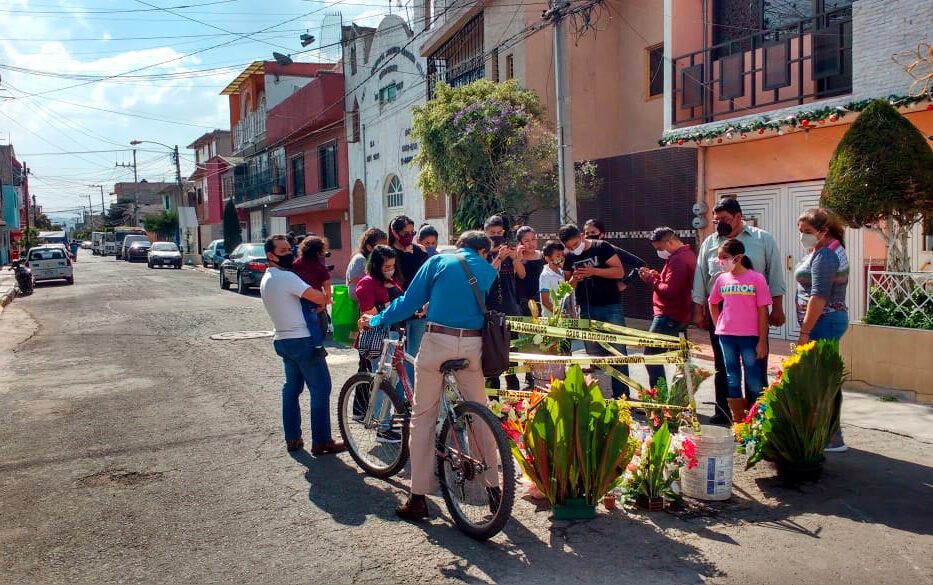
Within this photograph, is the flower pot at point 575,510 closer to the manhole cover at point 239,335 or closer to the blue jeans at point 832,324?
the blue jeans at point 832,324

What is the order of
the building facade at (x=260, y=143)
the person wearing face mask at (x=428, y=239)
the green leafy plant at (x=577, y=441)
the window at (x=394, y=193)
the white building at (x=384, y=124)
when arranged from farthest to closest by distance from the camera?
the building facade at (x=260, y=143)
the window at (x=394, y=193)
the white building at (x=384, y=124)
the person wearing face mask at (x=428, y=239)
the green leafy plant at (x=577, y=441)

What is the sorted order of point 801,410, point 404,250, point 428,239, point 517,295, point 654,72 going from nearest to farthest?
1. point 801,410
2. point 404,250
3. point 428,239
4. point 517,295
5. point 654,72


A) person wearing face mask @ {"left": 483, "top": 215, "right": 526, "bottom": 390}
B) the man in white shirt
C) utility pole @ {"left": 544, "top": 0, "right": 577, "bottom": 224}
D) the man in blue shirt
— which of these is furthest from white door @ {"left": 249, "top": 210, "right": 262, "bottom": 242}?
the man in blue shirt

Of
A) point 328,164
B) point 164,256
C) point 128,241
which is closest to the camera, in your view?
point 328,164

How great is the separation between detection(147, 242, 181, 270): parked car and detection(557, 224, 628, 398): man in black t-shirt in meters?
37.4

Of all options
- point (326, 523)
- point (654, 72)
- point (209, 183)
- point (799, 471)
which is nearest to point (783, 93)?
point (654, 72)

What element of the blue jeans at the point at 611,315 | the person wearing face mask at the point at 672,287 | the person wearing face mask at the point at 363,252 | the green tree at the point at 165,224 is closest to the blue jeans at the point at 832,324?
the person wearing face mask at the point at 672,287

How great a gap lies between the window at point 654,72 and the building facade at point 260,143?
78.6 feet

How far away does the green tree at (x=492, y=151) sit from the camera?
47.4 feet

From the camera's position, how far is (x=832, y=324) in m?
5.95

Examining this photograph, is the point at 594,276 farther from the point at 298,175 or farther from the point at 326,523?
the point at 298,175

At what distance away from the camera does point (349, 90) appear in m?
28.7

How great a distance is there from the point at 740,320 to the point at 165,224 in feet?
227

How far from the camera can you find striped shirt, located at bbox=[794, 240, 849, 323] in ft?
19.0
